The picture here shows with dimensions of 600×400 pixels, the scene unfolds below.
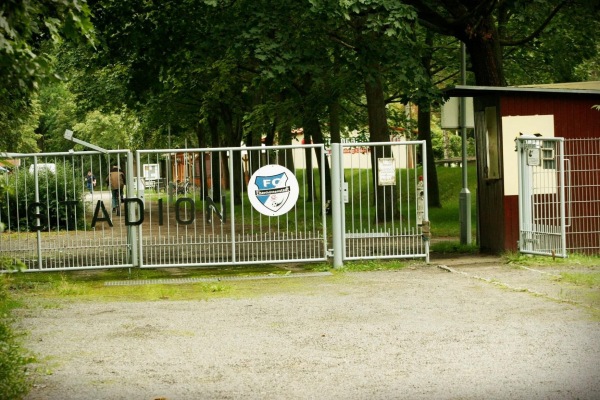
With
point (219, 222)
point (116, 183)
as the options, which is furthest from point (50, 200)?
point (219, 222)

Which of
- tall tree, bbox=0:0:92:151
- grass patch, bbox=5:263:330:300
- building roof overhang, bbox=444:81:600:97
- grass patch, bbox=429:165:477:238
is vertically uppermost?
building roof overhang, bbox=444:81:600:97

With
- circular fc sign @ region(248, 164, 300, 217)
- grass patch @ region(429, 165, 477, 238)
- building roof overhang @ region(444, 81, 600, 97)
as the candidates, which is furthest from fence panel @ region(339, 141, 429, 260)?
grass patch @ region(429, 165, 477, 238)

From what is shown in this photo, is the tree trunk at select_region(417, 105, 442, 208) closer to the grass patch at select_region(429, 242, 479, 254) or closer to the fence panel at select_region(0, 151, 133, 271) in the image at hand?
the grass patch at select_region(429, 242, 479, 254)

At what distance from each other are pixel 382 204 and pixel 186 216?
3.17m

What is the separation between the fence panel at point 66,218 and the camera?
1752 cm

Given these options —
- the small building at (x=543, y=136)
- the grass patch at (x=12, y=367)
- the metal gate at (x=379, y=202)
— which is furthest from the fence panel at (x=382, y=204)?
the grass patch at (x=12, y=367)

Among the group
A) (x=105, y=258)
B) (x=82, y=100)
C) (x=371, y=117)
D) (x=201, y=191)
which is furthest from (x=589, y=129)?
(x=82, y=100)

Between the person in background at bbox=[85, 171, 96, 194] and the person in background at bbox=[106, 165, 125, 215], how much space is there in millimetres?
233

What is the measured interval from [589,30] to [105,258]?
16.3 metres

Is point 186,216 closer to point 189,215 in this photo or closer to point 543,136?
point 189,215

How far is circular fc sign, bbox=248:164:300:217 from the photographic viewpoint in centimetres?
1803

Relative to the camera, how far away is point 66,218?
1752cm

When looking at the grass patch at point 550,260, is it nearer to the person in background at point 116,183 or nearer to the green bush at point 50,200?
the person in background at point 116,183

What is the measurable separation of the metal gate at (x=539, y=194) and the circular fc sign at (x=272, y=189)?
3.63 metres
